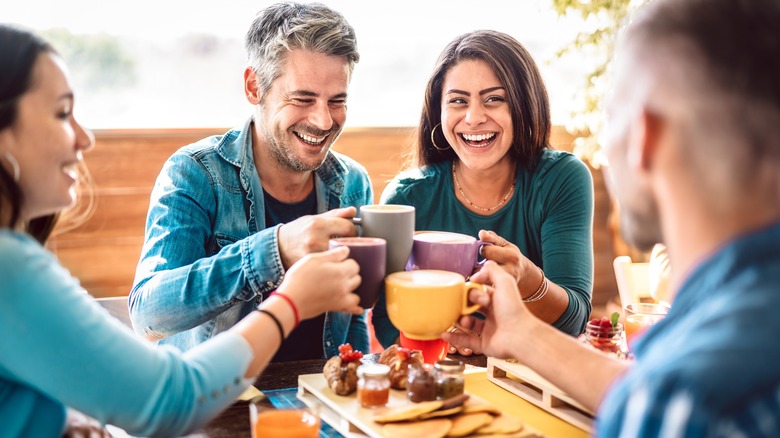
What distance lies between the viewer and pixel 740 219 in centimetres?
76

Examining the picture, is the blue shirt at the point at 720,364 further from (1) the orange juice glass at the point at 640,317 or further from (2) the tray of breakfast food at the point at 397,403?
(1) the orange juice glass at the point at 640,317

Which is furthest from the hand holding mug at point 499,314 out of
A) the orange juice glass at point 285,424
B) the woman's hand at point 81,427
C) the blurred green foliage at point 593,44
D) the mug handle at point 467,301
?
the blurred green foliage at point 593,44

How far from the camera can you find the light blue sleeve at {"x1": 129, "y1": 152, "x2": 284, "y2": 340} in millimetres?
1559

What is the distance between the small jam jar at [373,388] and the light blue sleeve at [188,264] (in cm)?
33

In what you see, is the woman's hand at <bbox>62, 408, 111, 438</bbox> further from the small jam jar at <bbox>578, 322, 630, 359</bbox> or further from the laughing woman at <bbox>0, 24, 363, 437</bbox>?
the small jam jar at <bbox>578, 322, 630, 359</bbox>

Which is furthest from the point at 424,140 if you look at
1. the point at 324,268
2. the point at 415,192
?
the point at 324,268

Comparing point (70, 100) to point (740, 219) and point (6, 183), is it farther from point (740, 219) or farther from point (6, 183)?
point (740, 219)

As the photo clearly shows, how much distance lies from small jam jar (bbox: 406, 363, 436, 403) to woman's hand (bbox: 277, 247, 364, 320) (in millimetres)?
162

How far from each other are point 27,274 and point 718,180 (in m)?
0.80

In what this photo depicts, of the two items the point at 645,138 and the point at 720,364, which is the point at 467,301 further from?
the point at 720,364

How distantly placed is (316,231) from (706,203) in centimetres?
81

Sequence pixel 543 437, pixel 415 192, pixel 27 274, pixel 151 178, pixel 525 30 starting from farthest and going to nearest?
1. pixel 525 30
2. pixel 151 178
3. pixel 415 192
4. pixel 543 437
5. pixel 27 274

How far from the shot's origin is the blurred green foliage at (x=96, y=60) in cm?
405

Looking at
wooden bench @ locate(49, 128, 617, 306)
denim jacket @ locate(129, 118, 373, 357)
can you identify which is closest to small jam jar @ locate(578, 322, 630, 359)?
denim jacket @ locate(129, 118, 373, 357)
